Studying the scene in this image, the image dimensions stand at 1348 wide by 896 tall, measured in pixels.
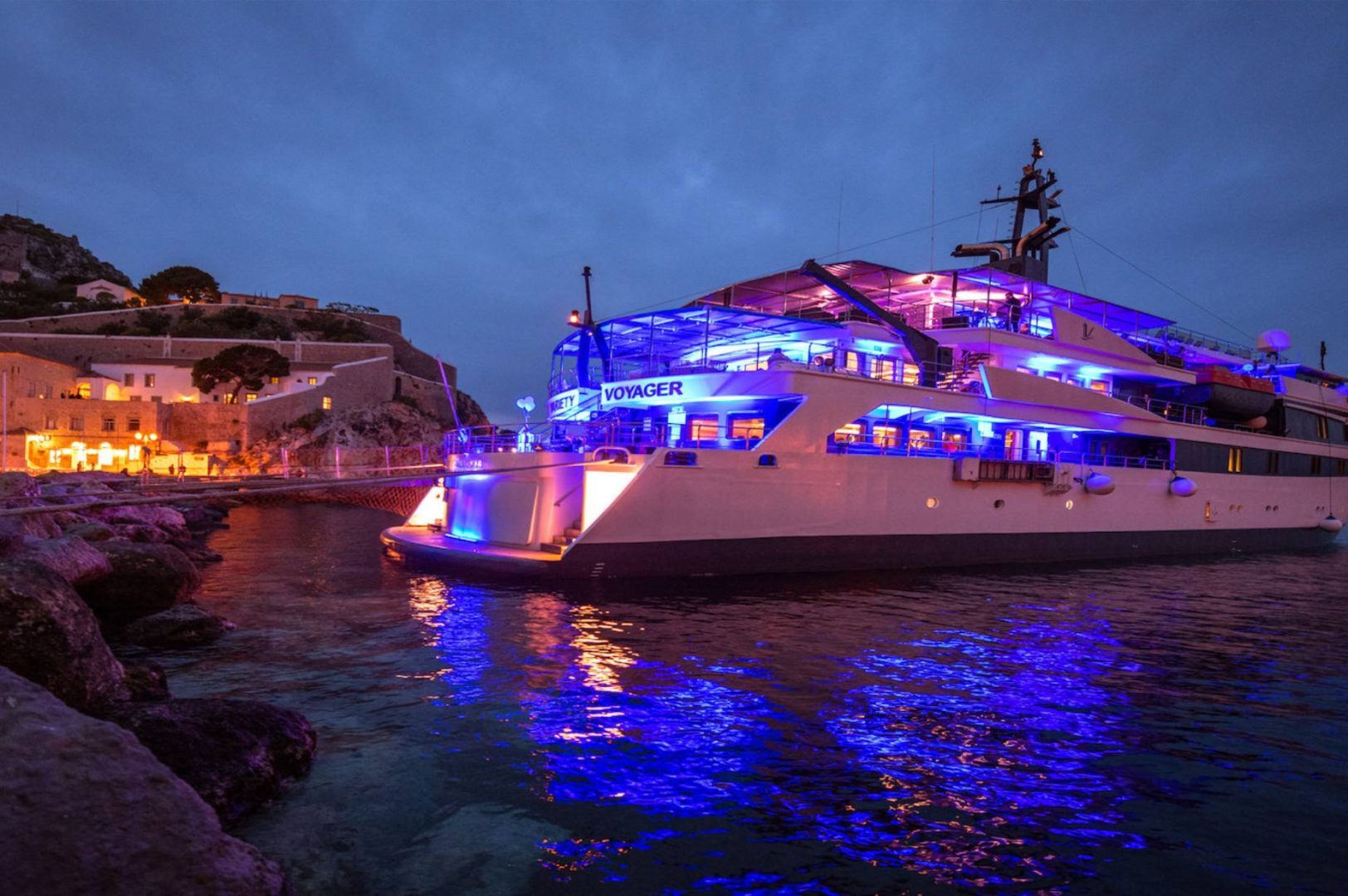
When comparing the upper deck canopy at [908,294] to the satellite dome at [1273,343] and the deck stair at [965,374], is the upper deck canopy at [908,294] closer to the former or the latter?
the deck stair at [965,374]

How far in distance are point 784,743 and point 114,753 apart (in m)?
5.33

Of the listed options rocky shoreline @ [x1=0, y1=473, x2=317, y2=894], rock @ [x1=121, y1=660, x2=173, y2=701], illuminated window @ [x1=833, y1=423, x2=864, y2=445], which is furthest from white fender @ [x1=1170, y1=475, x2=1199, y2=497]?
rock @ [x1=121, y1=660, x2=173, y2=701]

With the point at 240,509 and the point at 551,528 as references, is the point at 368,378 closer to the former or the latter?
the point at 240,509

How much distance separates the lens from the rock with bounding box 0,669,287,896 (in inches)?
133

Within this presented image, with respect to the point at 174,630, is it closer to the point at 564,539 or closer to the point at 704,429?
the point at 564,539

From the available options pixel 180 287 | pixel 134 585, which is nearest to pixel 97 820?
pixel 134 585

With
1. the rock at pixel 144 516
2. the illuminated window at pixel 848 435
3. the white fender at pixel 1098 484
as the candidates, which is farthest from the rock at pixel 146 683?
the white fender at pixel 1098 484

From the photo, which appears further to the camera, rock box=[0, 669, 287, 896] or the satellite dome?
the satellite dome

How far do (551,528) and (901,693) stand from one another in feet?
31.0

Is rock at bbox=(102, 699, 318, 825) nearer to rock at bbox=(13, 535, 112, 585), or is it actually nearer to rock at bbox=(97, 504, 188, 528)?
rock at bbox=(13, 535, 112, 585)

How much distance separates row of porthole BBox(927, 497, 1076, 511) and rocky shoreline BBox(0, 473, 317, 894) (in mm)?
15601

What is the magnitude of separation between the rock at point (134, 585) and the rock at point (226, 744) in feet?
21.4

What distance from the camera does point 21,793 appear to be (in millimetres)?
3496

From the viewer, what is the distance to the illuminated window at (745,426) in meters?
19.2
